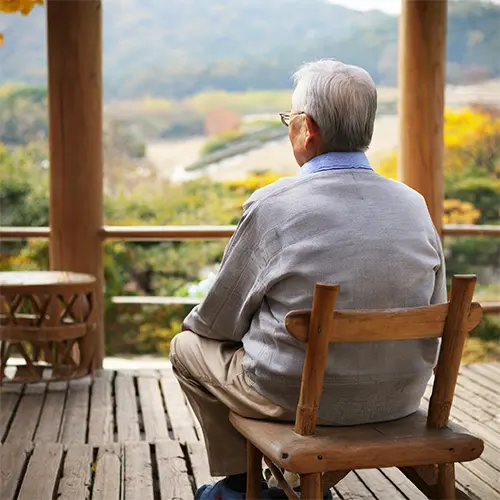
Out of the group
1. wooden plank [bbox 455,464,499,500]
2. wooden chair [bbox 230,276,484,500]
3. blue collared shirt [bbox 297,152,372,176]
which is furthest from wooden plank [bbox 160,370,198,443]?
blue collared shirt [bbox 297,152,372,176]

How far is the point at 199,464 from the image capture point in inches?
135

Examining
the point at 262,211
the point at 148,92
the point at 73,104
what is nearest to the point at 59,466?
the point at 262,211

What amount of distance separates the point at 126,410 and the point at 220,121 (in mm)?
5392

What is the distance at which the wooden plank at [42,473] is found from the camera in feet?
10.2

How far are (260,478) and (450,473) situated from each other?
0.52 metres

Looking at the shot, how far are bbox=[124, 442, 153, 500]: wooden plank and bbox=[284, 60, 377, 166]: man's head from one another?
136 centimetres

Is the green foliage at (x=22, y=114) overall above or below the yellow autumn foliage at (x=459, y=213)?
above

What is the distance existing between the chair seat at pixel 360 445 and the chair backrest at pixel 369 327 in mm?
74

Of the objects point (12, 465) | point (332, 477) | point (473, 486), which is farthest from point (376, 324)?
point (12, 465)

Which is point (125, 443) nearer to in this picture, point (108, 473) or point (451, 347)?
point (108, 473)

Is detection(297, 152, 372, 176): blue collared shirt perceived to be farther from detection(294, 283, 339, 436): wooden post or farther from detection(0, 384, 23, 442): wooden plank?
detection(0, 384, 23, 442): wooden plank

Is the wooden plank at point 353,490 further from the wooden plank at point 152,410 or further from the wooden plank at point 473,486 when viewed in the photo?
the wooden plank at point 152,410

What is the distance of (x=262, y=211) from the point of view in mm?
2404

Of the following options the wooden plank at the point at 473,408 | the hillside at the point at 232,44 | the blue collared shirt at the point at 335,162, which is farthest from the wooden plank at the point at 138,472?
the hillside at the point at 232,44
